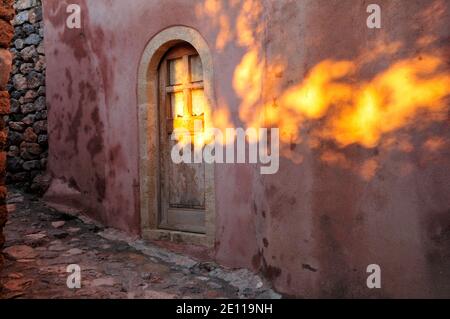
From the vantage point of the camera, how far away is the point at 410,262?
2.34 m

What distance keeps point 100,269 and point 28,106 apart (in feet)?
11.9

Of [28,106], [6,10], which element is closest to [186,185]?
[6,10]

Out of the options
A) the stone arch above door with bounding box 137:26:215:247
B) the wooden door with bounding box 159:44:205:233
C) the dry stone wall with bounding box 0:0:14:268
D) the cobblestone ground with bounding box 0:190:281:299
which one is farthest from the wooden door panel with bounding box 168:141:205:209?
the dry stone wall with bounding box 0:0:14:268

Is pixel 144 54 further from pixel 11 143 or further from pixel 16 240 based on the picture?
pixel 11 143

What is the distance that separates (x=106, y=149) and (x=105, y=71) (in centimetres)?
102

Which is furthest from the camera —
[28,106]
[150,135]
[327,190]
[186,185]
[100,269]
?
[28,106]

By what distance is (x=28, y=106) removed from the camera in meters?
5.85

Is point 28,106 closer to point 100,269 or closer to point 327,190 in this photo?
point 100,269

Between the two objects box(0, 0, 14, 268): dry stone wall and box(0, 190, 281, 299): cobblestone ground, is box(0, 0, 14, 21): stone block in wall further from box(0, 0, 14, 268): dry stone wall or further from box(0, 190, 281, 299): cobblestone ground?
box(0, 190, 281, 299): cobblestone ground

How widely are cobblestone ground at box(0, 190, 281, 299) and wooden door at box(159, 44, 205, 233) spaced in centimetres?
42

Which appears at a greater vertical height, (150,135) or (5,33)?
(5,33)

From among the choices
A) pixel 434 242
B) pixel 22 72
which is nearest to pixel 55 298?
pixel 434 242

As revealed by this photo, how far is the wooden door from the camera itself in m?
4.06

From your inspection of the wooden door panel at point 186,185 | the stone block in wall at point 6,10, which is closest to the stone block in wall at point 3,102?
the stone block in wall at point 6,10
